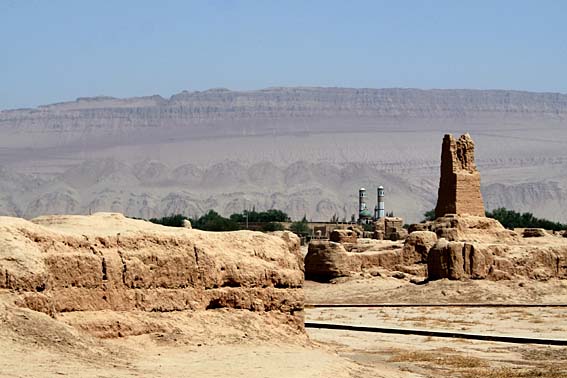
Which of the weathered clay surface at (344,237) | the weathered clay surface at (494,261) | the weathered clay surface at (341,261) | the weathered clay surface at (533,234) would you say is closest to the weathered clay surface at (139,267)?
the weathered clay surface at (494,261)

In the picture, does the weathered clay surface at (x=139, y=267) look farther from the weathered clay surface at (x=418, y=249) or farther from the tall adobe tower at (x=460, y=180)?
the tall adobe tower at (x=460, y=180)

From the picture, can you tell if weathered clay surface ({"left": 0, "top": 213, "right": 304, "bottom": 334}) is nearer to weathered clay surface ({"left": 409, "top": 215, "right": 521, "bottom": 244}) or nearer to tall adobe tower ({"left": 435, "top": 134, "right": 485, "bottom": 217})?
weathered clay surface ({"left": 409, "top": 215, "right": 521, "bottom": 244})

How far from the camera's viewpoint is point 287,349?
19203 mm

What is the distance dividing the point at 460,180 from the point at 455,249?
914cm

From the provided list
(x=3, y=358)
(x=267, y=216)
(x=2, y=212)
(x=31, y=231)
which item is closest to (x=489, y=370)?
(x=31, y=231)

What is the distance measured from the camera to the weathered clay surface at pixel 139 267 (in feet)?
53.9

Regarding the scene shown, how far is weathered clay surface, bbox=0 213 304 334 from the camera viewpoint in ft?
53.9

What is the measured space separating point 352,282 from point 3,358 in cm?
2954

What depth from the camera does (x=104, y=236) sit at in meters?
17.9

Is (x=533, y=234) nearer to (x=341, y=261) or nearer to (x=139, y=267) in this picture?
(x=341, y=261)

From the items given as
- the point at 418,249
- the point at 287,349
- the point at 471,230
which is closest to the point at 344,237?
the point at 471,230

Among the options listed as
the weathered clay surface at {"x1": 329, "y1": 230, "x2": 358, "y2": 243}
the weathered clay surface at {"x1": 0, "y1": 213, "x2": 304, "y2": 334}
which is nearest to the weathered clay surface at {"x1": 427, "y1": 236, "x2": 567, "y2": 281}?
the weathered clay surface at {"x1": 329, "y1": 230, "x2": 358, "y2": 243}

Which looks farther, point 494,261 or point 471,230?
point 471,230

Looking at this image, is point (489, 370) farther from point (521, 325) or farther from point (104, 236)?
point (521, 325)
